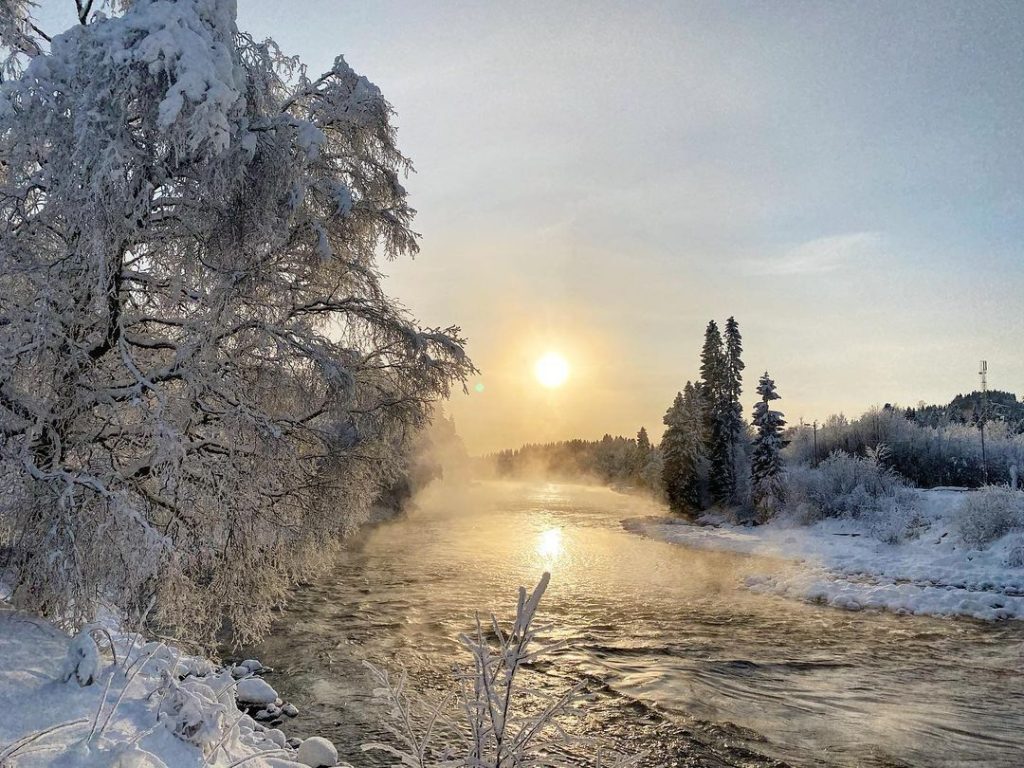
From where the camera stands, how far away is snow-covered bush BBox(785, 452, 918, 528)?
32625mm

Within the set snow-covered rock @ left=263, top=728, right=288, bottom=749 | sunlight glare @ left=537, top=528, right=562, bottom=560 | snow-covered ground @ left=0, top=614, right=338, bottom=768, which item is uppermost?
snow-covered ground @ left=0, top=614, right=338, bottom=768

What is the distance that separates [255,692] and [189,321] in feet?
21.6

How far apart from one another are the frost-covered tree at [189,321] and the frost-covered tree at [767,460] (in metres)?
36.1

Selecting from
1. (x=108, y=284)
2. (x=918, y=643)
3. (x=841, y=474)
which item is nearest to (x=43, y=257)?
(x=108, y=284)

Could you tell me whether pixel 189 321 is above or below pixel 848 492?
above

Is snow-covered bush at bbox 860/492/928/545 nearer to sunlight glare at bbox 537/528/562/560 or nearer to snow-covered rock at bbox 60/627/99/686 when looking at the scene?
sunlight glare at bbox 537/528/562/560

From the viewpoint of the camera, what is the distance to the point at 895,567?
23.5 metres

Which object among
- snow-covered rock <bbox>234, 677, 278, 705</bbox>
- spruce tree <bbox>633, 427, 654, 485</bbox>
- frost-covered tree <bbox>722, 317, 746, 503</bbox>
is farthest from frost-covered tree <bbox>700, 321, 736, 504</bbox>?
snow-covered rock <bbox>234, 677, 278, 705</bbox>

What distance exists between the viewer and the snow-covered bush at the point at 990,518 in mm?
24328

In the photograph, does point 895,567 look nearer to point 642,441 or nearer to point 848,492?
point 848,492

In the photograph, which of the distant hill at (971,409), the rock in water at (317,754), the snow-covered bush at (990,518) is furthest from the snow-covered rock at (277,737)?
the distant hill at (971,409)

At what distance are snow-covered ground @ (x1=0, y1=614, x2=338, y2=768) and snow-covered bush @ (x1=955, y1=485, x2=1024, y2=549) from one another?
27.6 meters

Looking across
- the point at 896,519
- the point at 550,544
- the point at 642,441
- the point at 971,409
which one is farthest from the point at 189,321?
the point at 971,409

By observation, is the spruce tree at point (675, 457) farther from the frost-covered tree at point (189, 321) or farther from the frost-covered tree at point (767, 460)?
the frost-covered tree at point (189, 321)
